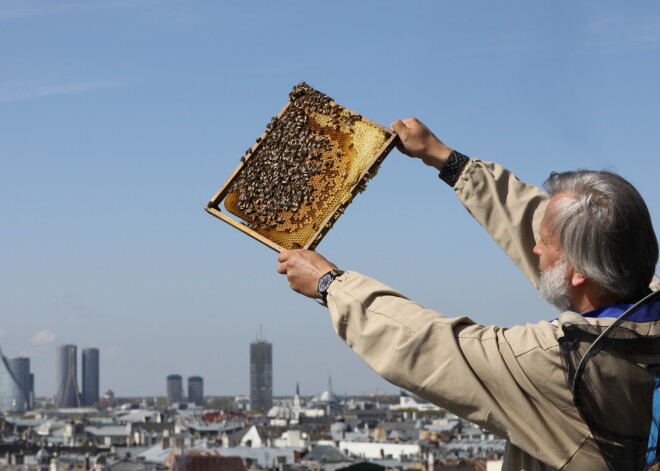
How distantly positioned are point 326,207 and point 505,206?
0.65 metres

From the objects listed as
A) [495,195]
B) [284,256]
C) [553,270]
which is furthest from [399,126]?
[553,270]

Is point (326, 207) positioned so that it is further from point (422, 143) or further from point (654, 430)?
point (654, 430)

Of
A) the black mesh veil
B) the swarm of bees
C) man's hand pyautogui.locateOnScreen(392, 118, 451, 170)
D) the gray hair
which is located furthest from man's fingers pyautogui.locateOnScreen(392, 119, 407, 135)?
the black mesh veil

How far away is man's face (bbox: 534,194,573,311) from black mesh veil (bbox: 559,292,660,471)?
0.59 feet

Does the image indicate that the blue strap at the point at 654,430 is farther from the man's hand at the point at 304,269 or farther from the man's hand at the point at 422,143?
the man's hand at the point at 422,143

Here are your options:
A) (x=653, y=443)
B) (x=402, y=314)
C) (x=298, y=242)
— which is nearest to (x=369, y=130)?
(x=298, y=242)

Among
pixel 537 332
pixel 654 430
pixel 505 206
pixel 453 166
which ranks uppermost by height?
pixel 453 166

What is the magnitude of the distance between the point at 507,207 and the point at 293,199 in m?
0.81

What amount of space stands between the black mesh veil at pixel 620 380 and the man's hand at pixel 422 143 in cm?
140

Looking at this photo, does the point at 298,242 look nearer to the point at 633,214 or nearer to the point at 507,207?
the point at 507,207

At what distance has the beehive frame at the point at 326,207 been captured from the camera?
4.14 metres

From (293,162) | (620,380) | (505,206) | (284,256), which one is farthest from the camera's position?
(293,162)

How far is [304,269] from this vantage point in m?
3.43

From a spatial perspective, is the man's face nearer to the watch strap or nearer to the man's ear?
the man's ear
